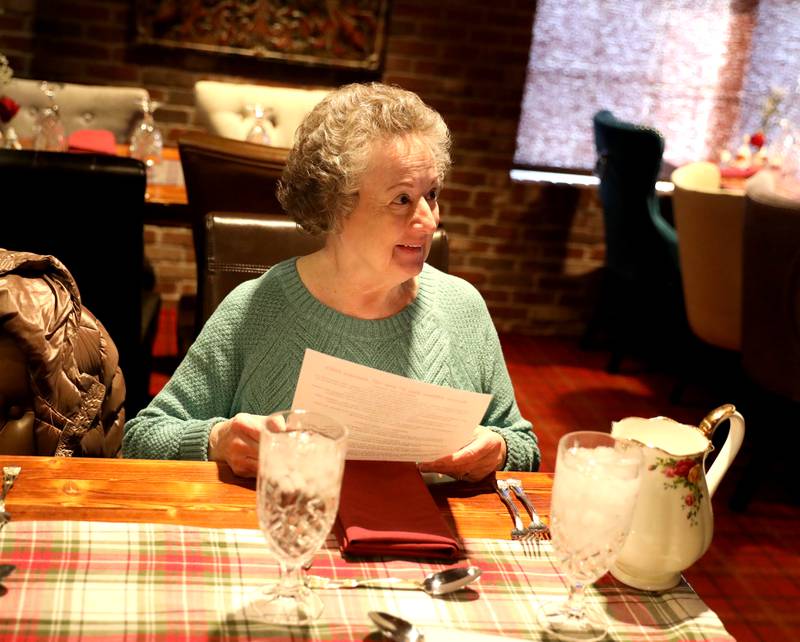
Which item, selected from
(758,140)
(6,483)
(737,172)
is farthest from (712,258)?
(6,483)

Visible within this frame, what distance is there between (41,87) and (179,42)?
2.72ft

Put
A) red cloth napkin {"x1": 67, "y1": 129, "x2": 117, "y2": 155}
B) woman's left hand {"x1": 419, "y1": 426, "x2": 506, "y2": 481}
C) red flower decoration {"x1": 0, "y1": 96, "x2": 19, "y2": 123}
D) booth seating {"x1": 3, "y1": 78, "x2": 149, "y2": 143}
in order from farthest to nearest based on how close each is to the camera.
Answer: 1. booth seating {"x1": 3, "y1": 78, "x2": 149, "y2": 143}
2. red cloth napkin {"x1": 67, "y1": 129, "x2": 117, "y2": 155}
3. red flower decoration {"x1": 0, "y1": 96, "x2": 19, "y2": 123}
4. woman's left hand {"x1": 419, "y1": 426, "x2": 506, "y2": 481}

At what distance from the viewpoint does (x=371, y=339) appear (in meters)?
1.67

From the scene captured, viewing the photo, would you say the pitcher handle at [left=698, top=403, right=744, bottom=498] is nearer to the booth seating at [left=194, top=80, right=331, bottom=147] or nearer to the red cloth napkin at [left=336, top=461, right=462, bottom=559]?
the red cloth napkin at [left=336, top=461, right=462, bottom=559]

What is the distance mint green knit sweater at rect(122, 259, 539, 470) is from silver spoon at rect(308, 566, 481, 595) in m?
0.48

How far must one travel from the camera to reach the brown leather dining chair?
2650mm

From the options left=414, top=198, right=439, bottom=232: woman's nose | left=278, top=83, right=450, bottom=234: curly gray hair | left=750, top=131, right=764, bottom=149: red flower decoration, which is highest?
left=278, top=83, right=450, bottom=234: curly gray hair

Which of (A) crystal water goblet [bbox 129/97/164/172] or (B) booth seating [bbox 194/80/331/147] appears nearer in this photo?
(A) crystal water goblet [bbox 129/97/164/172]

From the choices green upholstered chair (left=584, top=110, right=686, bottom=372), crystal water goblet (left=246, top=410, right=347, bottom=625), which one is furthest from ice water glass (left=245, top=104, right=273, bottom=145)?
crystal water goblet (left=246, top=410, right=347, bottom=625)

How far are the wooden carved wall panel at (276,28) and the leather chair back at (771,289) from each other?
81.5 inches

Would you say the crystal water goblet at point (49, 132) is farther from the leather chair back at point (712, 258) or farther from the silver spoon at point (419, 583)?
the silver spoon at point (419, 583)

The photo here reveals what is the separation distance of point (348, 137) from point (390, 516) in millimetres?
655

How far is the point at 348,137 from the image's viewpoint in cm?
164

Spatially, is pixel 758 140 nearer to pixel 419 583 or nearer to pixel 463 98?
pixel 463 98
